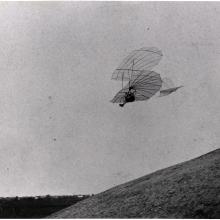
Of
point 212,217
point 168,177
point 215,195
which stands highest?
point 168,177

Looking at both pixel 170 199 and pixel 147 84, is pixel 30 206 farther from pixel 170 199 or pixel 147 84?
pixel 170 199

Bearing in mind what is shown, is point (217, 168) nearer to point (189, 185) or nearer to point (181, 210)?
point (189, 185)

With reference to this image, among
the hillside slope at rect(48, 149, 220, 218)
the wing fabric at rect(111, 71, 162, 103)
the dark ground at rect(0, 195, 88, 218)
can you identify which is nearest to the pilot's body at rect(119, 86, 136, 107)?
the wing fabric at rect(111, 71, 162, 103)

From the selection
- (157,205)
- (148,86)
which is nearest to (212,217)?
(157,205)

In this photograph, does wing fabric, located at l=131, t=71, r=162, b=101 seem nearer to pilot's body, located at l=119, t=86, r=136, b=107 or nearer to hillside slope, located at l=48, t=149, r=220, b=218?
pilot's body, located at l=119, t=86, r=136, b=107

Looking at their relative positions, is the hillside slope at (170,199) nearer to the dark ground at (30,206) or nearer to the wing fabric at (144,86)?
the wing fabric at (144,86)
